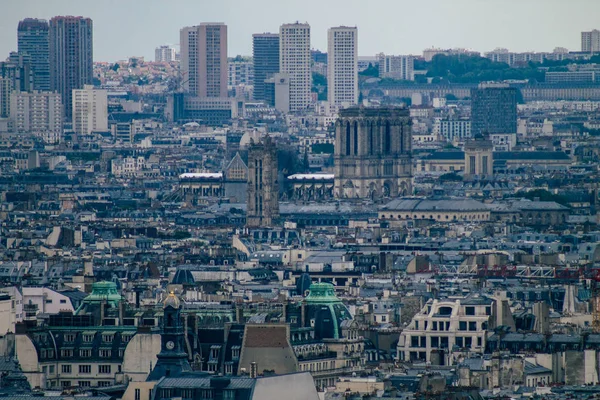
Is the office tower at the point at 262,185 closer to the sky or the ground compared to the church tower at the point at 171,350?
closer to the ground

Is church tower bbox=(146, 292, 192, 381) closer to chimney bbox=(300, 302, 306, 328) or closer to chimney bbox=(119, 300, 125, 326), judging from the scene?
chimney bbox=(119, 300, 125, 326)

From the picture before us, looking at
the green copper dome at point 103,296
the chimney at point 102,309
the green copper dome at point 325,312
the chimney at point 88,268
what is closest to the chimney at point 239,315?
the green copper dome at point 325,312

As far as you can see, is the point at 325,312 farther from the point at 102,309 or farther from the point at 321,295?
the point at 102,309

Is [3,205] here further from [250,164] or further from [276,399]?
[276,399]

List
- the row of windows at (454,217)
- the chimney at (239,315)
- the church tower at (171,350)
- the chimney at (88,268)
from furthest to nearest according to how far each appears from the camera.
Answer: the row of windows at (454,217), the chimney at (88,268), the chimney at (239,315), the church tower at (171,350)

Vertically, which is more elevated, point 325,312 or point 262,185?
point 325,312

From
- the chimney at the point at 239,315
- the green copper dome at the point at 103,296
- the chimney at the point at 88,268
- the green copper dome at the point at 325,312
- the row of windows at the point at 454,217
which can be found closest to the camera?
the green copper dome at the point at 325,312

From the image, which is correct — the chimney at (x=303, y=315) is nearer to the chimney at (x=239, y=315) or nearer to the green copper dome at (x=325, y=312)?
the green copper dome at (x=325, y=312)

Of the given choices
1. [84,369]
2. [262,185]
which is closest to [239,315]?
[84,369]
